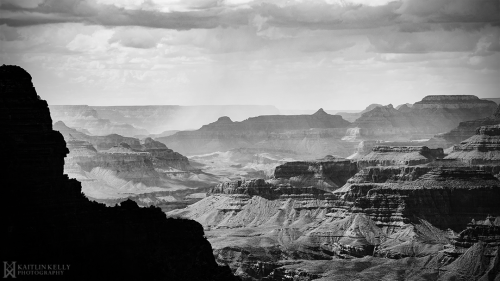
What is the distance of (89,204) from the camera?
10438 centimetres

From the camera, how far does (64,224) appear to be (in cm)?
9906

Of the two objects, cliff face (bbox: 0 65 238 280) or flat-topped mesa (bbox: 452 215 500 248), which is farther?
flat-topped mesa (bbox: 452 215 500 248)

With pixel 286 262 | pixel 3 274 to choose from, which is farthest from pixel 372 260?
pixel 3 274

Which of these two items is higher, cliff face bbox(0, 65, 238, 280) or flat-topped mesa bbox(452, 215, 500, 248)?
cliff face bbox(0, 65, 238, 280)

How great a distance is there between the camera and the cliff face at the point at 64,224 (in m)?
95.1

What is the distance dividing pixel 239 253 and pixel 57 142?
93.8 metres

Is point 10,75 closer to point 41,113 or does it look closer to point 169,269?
point 41,113

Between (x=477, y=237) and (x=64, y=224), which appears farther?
(x=477, y=237)

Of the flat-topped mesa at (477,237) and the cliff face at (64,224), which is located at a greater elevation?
the cliff face at (64,224)

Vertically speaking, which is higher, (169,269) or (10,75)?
(10,75)

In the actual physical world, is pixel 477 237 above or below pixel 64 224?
below

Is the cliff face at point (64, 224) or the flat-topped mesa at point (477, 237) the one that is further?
the flat-topped mesa at point (477, 237)

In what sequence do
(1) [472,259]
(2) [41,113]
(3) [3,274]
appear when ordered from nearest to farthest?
(3) [3,274]
(2) [41,113]
(1) [472,259]

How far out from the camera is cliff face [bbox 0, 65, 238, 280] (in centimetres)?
9506
